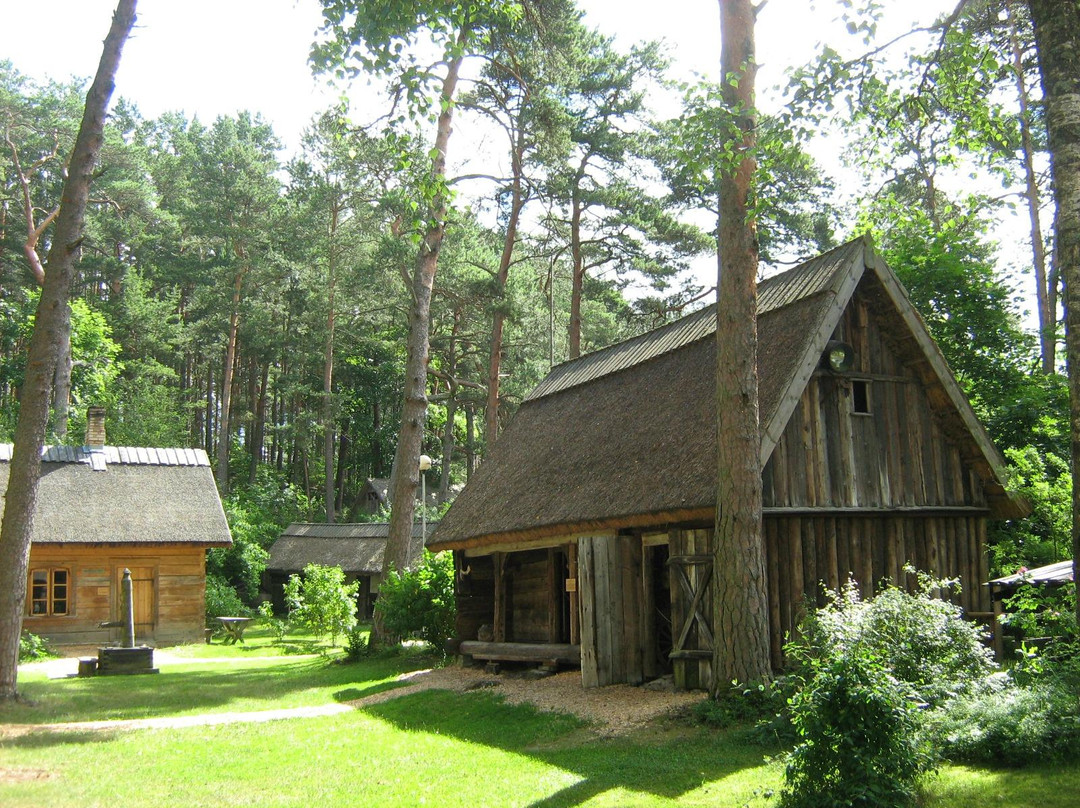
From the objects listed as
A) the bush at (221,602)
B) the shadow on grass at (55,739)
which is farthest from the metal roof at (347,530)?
the shadow on grass at (55,739)

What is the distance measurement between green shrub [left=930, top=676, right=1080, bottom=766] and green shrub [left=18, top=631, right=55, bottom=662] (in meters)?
20.5

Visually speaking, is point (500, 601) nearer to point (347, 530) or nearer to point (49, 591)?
point (49, 591)

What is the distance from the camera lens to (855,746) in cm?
699

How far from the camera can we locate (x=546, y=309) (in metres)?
40.4

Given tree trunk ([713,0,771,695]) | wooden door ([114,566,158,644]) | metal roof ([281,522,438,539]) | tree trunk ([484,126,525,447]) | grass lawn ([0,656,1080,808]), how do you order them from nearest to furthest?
grass lawn ([0,656,1080,808]) → tree trunk ([713,0,771,695]) → wooden door ([114,566,158,644]) → tree trunk ([484,126,525,447]) → metal roof ([281,522,438,539])

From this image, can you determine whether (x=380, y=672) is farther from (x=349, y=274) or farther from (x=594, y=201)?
(x=349, y=274)

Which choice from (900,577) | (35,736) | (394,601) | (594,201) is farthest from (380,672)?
(594,201)

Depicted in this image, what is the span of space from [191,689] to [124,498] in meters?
12.2

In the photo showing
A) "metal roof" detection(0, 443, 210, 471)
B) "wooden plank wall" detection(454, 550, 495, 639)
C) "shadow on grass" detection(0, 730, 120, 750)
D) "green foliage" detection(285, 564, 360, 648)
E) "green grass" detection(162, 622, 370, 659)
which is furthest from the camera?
"metal roof" detection(0, 443, 210, 471)

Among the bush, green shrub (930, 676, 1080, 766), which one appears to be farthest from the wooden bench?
the bush

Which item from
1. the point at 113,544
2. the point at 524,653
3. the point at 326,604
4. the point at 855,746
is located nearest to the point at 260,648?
the point at 326,604

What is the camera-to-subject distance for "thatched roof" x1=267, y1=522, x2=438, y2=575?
34.4 metres

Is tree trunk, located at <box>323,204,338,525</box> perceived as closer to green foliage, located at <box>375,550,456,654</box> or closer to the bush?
the bush

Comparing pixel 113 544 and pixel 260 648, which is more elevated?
pixel 113 544
